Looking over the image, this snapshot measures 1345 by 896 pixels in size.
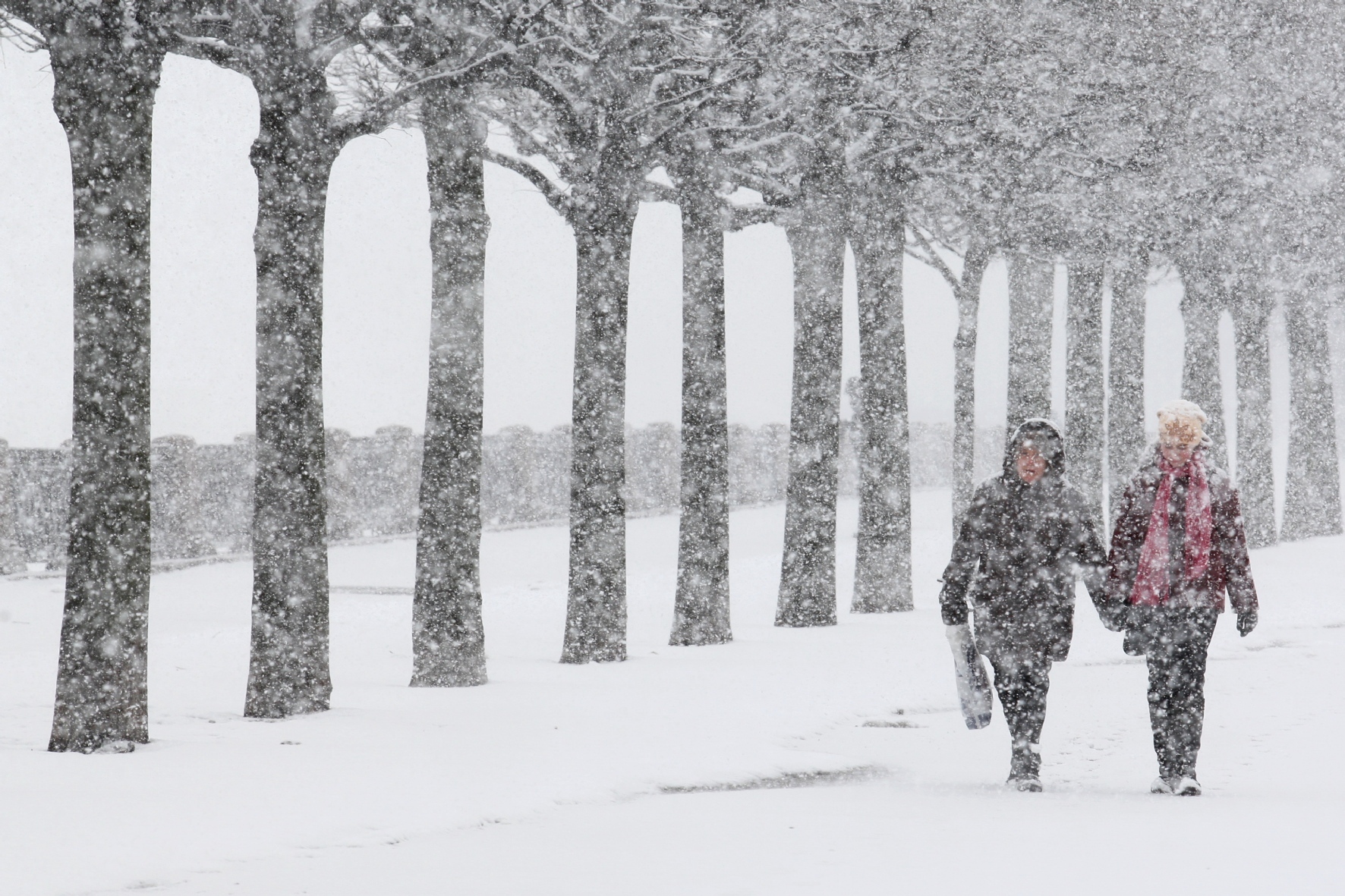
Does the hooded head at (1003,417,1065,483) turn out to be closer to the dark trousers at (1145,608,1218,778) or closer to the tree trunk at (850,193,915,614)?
the dark trousers at (1145,608,1218,778)

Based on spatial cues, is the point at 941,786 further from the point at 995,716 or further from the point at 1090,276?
the point at 1090,276

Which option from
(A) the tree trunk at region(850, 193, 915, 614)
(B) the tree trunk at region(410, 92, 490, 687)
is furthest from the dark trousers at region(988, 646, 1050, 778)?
(A) the tree trunk at region(850, 193, 915, 614)

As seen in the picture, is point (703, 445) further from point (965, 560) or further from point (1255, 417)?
point (1255, 417)

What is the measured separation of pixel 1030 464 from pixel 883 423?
10146 mm

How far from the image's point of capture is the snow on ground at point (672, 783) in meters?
5.62

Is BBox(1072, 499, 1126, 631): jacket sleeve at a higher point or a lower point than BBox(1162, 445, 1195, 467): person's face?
lower

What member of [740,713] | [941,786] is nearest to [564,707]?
[740,713]

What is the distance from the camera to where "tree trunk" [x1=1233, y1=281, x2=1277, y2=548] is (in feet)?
85.4

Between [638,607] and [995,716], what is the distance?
343 inches

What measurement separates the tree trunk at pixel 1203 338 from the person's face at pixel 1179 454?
1810cm

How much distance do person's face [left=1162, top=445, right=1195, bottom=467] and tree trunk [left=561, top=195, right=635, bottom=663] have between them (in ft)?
20.9

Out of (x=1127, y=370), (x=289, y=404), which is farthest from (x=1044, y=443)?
(x=1127, y=370)

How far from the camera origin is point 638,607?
63.8 feet

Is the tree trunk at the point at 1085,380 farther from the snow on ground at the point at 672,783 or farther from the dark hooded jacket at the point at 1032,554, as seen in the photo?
the dark hooded jacket at the point at 1032,554
